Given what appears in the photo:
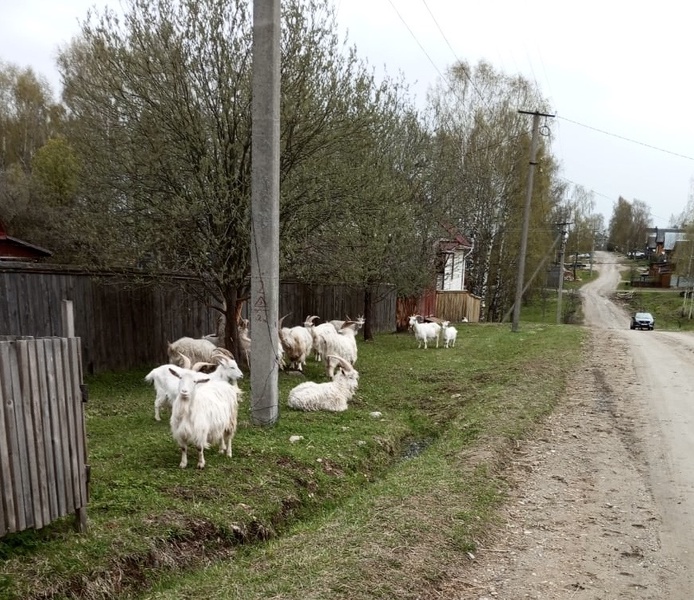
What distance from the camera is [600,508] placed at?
6430 mm

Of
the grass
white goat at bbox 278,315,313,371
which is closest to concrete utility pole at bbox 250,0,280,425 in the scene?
the grass

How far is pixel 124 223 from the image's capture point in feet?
38.5

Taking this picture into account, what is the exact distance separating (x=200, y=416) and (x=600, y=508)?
4911 millimetres

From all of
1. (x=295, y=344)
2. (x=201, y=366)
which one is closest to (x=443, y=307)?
(x=295, y=344)

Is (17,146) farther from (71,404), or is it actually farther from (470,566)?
(470,566)

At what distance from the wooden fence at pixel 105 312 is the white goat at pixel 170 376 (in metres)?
3.41

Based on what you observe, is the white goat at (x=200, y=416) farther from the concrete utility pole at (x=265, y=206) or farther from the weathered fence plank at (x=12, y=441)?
the weathered fence plank at (x=12, y=441)

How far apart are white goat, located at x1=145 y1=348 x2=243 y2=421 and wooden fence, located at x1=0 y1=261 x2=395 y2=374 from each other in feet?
11.2

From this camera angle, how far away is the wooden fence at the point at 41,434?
438 cm

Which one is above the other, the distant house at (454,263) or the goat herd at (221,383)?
the distant house at (454,263)

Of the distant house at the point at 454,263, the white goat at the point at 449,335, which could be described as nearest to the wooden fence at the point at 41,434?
the white goat at the point at 449,335

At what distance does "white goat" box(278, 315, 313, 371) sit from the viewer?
1416 centimetres

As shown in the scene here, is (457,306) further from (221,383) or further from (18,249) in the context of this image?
(221,383)

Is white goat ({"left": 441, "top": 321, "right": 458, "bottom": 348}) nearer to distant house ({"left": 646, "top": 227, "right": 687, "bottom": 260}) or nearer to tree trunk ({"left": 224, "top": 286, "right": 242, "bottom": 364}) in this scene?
Answer: tree trunk ({"left": 224, "top": 286, "right": 242, "bottom": 364})
